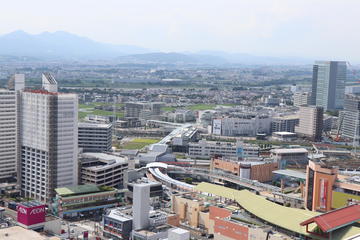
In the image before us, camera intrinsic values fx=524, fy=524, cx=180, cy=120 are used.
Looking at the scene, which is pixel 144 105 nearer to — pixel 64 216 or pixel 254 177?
pixel 254 177

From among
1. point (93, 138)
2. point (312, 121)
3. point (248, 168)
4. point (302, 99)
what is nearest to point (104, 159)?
point (93, 138)

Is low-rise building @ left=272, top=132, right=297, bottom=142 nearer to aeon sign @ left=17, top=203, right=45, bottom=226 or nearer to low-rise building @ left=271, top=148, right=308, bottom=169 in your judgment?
low-rise building @ left=271, top=148, right=308, bottom=169

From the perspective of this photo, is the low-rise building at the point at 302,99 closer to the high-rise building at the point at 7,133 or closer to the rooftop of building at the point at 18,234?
the high-rise building at the point at 7,133

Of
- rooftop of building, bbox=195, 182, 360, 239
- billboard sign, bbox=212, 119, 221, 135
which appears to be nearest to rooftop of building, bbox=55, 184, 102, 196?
rooftop of building, bbox=195, 182, 360, 239

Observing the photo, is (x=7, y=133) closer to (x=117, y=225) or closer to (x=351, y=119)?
(x=117, y=225)

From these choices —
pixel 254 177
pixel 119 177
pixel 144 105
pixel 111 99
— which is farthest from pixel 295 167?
pixel 111 99

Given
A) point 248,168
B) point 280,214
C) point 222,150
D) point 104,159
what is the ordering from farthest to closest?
point 222,150 → point 248,168 → point 104,159 → point 280,214

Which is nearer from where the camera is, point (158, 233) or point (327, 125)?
point (158, 233)
